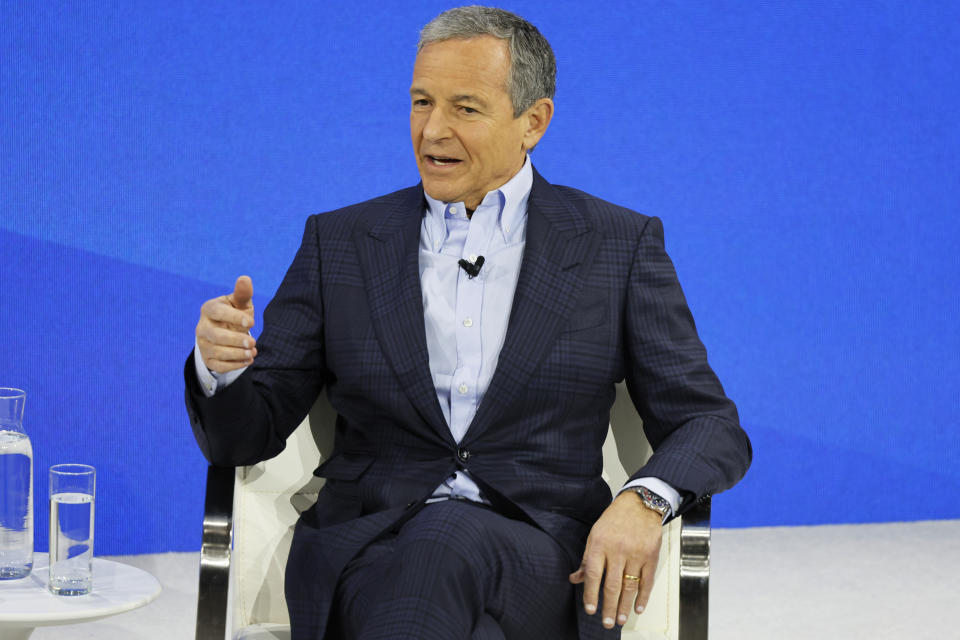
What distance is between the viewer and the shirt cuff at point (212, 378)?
5.96 feet

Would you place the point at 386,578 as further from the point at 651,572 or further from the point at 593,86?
the point at 593,86

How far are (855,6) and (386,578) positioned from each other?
127 inches

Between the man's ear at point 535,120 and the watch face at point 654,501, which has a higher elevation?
the man's ear at point 535,120

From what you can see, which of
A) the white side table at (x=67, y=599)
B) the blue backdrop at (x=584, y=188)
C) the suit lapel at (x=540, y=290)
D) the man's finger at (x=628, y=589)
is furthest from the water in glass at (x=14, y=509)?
the blue backdrop at (x=584, y=188)

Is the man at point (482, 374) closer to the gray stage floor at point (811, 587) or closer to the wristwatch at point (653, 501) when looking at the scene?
the wristwatch at point (653, 501)

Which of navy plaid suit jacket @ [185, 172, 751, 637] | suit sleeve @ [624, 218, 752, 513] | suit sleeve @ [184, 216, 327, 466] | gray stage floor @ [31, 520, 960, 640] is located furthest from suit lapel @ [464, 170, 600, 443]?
gray stage floor @ [31, 520, 960, 640]

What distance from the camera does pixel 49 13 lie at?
3.36 metres

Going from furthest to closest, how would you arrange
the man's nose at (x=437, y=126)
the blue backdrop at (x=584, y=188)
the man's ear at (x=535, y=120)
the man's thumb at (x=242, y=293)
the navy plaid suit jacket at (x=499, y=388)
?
1. the blue backdrop at (x=584, y=188)
2. the man's ear at (x=535, y=120)
3. the man's nose at (x=437, y=126)
4. the navy plaid suit jacket at (x=499, y=388)
5. the man's thumb at (x=242, y=293)

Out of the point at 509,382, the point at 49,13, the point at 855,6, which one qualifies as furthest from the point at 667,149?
the point at 509,382

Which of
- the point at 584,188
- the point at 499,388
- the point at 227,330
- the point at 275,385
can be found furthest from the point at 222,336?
the point at 584,188

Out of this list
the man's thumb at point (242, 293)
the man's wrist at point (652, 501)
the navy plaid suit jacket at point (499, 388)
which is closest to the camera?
the man's thumb at point (242, 293)

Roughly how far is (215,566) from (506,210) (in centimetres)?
81

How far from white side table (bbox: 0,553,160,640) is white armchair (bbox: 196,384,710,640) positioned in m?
0.17

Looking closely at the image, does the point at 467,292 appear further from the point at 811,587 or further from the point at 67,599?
the point at 811,587
